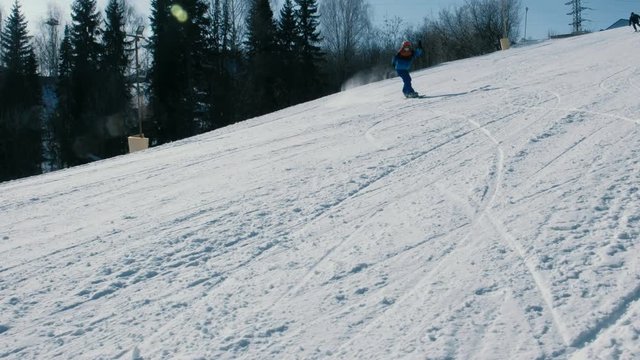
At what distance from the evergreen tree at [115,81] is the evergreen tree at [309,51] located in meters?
14.0

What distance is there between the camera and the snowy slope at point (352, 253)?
2.94 metres

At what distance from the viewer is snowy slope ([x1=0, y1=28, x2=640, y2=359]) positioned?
9.65ft

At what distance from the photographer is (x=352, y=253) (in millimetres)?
4082

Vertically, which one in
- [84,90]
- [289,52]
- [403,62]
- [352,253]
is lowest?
[352,253]

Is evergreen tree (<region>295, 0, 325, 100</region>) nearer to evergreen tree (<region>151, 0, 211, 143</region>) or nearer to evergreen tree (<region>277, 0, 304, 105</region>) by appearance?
evergreen tree (<region>277, 0, 304, 105</region>)

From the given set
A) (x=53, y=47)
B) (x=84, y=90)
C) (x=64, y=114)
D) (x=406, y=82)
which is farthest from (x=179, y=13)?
(x=406, y=82)

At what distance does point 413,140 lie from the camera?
8016mm

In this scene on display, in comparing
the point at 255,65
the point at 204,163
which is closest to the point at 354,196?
the point at 204,163

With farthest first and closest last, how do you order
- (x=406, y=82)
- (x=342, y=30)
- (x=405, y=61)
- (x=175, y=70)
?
1. (x=342, y=30)
2. (x=175, y=70)
3. (x=405, y=61)
4. (x=406, y=82)

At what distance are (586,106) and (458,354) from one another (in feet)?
25.0

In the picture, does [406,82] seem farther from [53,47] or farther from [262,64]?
[53,47]

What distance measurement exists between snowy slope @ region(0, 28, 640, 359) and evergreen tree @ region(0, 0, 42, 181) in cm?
3399

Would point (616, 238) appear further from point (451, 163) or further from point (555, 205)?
point (451, 163)

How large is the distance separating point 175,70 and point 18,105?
1380 cm
